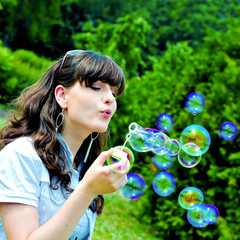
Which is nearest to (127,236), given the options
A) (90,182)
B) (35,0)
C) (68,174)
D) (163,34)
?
(68,174)

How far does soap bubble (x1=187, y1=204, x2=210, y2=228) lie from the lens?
8.72 feet

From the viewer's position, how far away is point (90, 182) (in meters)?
1.48

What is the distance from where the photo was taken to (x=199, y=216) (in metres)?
2.68

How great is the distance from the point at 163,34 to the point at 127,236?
82.4 feet

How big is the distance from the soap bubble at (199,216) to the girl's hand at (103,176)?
1305mm

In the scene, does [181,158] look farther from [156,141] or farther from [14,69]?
[14,69]

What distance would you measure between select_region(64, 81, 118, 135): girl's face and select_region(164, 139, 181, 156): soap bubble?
2.49 ft

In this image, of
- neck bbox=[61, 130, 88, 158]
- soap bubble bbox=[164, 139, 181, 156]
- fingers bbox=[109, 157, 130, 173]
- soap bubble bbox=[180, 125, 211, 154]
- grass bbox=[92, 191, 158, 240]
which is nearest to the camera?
fingers bbox=[109, 157, 130, 173]

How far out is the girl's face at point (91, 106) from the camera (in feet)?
5.66

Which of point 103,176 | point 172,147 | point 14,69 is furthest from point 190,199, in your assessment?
point 14,69

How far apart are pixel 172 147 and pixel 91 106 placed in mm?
Answer: 957

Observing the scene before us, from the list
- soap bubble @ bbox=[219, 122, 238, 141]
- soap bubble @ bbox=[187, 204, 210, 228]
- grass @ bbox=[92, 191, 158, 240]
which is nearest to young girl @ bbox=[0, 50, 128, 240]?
soap bubble @ bbox=[187, 204, 210, 228]

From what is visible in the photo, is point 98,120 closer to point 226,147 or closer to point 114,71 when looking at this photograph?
point 114,71

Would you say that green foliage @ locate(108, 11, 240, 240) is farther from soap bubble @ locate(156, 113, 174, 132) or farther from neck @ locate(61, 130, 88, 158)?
neck @ locate(61, 130, 88, 158)
